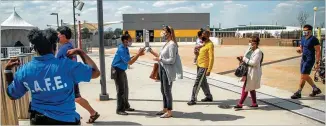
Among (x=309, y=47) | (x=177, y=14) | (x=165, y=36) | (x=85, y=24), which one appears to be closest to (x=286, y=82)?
(x=309, y=47)

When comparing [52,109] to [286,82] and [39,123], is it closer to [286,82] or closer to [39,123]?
[39,123]

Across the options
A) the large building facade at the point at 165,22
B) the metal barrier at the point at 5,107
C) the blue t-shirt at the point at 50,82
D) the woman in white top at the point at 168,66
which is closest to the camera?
the blue t-shirt at the point at 50,82

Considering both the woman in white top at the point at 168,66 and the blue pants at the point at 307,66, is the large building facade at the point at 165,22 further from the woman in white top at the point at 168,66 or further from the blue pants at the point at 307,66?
the woman in white top at the point at 168,66

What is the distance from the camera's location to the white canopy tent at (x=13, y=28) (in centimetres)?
2222

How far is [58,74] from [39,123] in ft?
1.63

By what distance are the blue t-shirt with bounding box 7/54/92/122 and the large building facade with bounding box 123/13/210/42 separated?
59053 millimetres

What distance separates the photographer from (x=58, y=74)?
103 inches

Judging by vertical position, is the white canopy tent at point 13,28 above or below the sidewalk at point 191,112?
above

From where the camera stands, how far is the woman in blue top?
8.55 ft

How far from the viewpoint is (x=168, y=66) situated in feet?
17.9

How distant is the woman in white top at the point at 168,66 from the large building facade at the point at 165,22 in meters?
56.2

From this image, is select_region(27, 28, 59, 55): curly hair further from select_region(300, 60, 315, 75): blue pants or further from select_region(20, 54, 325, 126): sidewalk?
select_region(300, 60, 315, 75): blue pants

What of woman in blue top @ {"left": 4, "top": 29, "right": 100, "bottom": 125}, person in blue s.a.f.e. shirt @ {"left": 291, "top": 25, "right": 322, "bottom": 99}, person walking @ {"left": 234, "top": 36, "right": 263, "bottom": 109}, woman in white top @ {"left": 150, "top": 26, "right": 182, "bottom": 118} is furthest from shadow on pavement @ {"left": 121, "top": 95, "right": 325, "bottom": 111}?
woman in blue top @ {"left": 4, "top": 29, "right": 100, "bottom": 125}

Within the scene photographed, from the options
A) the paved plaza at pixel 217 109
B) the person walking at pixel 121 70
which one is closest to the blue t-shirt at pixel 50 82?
the paved plaza at pixel 217 109
